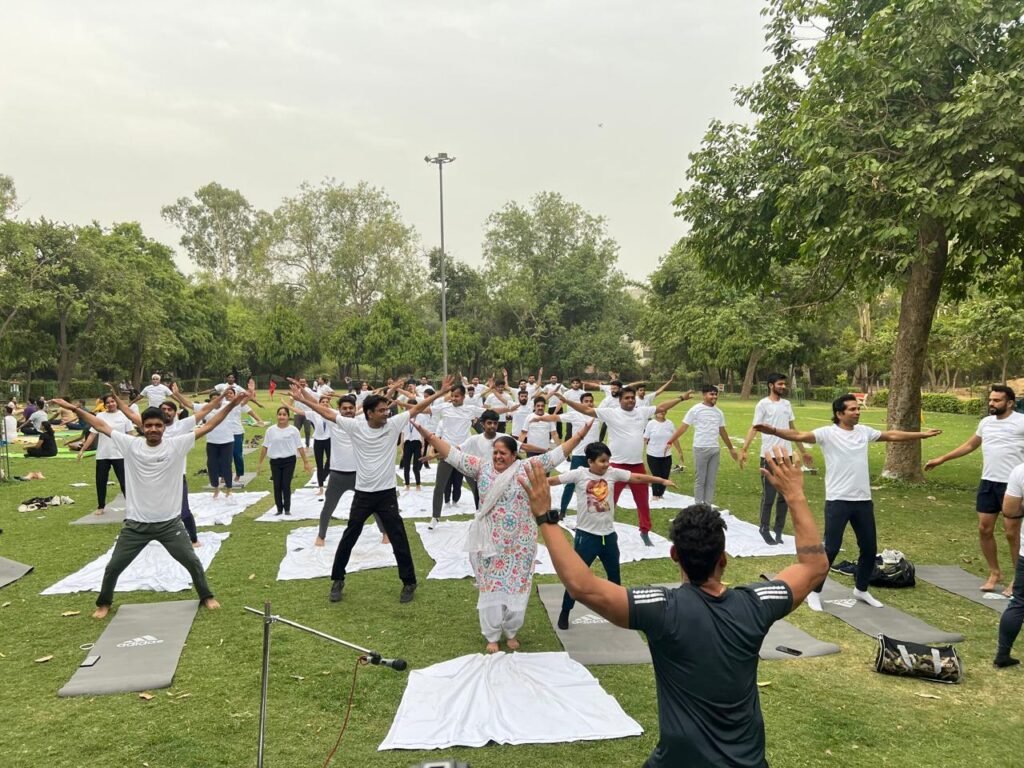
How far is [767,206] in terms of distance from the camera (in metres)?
13.3

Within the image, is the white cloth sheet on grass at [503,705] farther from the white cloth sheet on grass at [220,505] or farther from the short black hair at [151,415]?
the white cloth sheet on grass at [220,505]

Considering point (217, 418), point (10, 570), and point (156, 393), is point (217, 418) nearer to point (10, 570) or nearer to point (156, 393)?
point (10, 570)

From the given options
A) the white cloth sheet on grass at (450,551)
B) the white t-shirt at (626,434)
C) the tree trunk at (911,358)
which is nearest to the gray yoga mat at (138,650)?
the white cloth sheet on grass at (450,551)

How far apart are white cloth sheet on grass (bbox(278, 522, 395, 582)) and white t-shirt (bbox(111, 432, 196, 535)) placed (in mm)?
1778

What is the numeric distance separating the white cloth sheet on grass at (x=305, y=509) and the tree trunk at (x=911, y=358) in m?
10.8

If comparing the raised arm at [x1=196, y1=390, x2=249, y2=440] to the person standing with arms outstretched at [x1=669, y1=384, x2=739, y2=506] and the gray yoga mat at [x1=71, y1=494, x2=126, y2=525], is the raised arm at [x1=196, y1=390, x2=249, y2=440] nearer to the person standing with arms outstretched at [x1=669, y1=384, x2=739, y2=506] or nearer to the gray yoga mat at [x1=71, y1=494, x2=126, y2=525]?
the gray yoga mat at [x1=71, y1=494, x2=126, y2=525]

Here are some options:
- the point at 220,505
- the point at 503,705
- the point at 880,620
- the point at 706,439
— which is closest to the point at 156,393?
the point at 220,505

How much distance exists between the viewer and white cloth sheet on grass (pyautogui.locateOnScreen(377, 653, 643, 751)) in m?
4.25

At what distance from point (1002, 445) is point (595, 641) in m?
4.87

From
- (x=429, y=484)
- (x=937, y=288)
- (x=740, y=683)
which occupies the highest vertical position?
(x=937, y=288)

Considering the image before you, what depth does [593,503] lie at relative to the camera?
599 cm

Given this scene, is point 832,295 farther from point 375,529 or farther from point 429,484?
point 375,529

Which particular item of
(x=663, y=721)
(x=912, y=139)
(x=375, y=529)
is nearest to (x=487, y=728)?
(x=663, y=721)

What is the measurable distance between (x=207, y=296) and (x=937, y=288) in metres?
48.0
